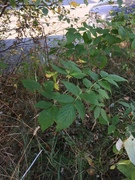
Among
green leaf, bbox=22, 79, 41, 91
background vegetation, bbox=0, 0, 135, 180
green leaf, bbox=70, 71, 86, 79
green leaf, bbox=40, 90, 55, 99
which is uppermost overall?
green leaf, bbox=70, 71, 86, 79

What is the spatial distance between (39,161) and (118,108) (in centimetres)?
80

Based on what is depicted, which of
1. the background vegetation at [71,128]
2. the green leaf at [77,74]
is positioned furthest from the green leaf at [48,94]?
the green leaf at [77,74]

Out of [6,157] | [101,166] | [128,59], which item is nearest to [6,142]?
[6,157]

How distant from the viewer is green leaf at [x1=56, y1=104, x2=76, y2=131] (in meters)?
0.93

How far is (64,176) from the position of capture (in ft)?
4.74

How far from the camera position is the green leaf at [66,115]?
0.93 meters

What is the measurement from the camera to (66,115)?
0.94 meters

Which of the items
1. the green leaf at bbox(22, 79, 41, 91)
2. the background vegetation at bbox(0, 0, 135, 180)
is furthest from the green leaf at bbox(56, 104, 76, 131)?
the green leaf at bbox(22, 79, 41, 91)

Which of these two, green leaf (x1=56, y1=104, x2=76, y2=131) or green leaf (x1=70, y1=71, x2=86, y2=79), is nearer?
green leaf (x1=56, y1=104, x2=76, y2=131)

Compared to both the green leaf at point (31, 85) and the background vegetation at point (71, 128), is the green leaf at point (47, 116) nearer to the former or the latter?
the background vegetation at point (71, 128)

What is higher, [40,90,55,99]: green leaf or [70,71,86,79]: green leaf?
[70,71,86,79]: green leaf

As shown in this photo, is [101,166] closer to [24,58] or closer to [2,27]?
[24,58]

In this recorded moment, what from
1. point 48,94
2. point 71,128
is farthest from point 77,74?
point 71,128

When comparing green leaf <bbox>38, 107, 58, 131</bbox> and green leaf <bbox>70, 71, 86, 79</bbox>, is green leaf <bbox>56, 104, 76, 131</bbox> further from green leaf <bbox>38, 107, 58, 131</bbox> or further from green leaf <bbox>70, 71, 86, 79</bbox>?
green leaf <bbox>70, 71, 86, 79</bbox>
